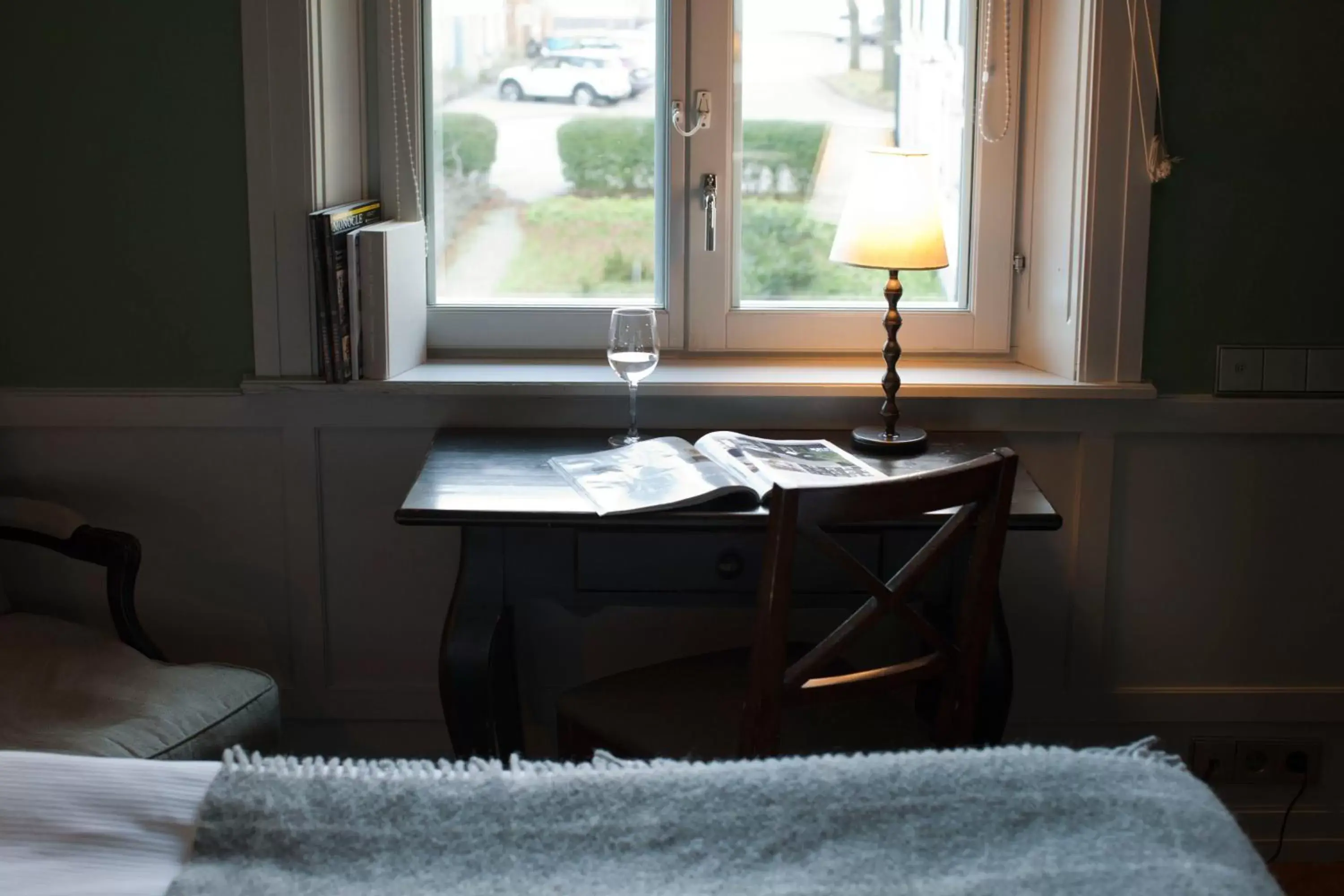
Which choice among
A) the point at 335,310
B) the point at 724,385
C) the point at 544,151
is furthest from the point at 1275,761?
the point at 335,310

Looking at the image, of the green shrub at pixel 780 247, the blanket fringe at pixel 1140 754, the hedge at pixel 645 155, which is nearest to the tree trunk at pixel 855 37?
the hedge at pixel 645 155

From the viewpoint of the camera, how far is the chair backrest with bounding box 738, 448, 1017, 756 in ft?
5.18

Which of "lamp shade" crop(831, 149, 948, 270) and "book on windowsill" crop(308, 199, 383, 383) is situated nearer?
"lamp shade" crop(831, 149, 948, 270)

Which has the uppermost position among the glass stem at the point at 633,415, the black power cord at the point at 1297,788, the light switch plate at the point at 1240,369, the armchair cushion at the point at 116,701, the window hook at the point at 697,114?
the window hook at the point at 697,114

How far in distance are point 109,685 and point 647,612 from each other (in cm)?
87

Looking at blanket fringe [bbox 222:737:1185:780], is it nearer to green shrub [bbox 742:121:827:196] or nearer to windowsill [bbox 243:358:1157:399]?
windowsill [bbox 243:358:1157:399]

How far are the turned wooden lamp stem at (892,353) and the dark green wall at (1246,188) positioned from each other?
45cm

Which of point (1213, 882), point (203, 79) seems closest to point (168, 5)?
point (203, 79)

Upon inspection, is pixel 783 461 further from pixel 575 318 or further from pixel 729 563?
pixel 575 318

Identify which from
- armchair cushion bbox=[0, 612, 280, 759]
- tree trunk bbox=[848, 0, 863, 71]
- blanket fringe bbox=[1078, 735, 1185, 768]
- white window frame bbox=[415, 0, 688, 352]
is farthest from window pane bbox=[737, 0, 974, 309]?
blanket fringe bbox=[1078, 735, 1185, 768]

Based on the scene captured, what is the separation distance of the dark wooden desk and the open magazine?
1.1 inches

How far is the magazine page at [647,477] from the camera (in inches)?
73.4

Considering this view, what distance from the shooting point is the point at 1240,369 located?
2303 millimetres

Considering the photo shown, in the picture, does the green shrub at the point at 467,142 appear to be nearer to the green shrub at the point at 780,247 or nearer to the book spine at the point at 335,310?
the book spine at the point at 335,310
